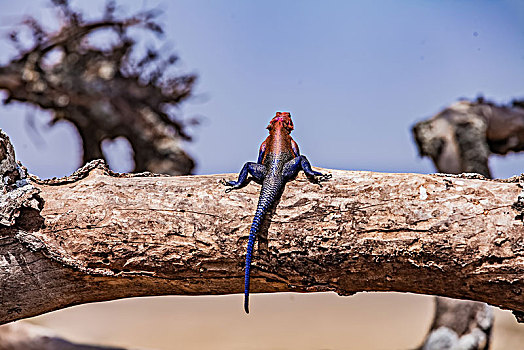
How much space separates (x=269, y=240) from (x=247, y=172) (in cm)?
62

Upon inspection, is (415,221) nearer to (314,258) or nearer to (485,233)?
(485,233)

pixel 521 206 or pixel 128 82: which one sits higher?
pixel 128 82

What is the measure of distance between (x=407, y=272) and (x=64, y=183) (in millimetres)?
2515

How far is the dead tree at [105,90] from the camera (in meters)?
10.4

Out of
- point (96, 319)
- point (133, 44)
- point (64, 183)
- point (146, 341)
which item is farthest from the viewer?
point (133, 44)

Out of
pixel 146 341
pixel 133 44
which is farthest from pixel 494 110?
pixel 133 44

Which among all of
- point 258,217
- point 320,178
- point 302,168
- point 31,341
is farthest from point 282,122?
point 31,341

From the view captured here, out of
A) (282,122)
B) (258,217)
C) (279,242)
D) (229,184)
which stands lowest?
(279,242)

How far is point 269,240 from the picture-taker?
307 cm

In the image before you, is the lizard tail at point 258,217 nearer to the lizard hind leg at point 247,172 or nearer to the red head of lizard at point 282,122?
the lizard hind leg at point 247,172

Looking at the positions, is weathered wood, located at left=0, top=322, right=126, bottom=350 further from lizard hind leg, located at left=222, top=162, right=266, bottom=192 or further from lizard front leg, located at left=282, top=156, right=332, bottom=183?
lizard front leg, located at left=282, top=156, right=332, bottom=183

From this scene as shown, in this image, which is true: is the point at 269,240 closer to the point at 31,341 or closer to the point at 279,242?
the point at 279,242

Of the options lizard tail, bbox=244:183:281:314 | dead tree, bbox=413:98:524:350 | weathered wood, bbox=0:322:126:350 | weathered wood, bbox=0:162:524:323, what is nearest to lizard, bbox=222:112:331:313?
lizard tail, bbox=244:183:281:314

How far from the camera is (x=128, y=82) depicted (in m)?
11.4
